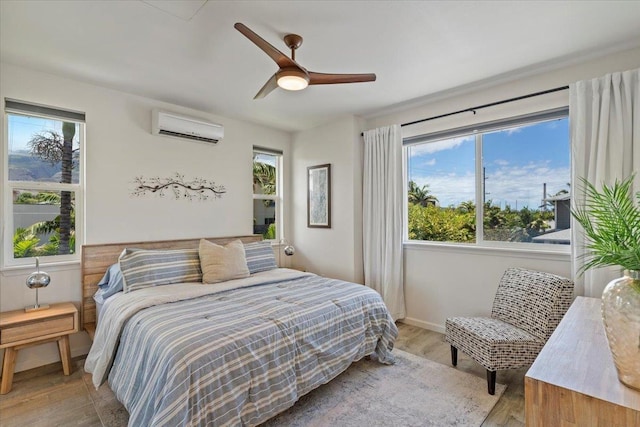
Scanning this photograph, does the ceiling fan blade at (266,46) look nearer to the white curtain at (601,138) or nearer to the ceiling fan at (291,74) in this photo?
the ceiling fan at (291,74)

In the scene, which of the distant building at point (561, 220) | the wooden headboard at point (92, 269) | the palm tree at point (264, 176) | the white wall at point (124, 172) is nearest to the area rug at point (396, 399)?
the distant building at point (561, 220)

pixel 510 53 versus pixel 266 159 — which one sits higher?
pixel 510 53

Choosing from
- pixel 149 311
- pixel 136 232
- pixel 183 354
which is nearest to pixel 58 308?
pixel 136 232

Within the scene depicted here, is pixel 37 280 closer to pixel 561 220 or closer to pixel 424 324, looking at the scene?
pixel 424 324

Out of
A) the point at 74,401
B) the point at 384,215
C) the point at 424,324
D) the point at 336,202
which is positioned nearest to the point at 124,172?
the point at 74,401

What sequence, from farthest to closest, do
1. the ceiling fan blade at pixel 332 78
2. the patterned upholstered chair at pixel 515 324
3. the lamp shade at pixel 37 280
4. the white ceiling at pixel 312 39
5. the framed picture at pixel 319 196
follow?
the framed picture at pixel 319 196, the lamp shade at pixel 37 280, the patterned upholstered chair at pixel 515 324, the ceiling fan blade at pixel 332 78, the white ceiling at pixel 312 39

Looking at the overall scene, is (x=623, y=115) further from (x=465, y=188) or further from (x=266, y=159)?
(x=266, y=159)

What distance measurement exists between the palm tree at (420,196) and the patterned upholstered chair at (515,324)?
3.84ft

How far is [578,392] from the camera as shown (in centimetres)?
96

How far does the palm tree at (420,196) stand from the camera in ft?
11.9

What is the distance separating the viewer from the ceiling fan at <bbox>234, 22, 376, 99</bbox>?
→ 1824 millimetres

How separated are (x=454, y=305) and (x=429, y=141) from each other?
6.06 feet

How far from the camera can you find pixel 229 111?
150 inches

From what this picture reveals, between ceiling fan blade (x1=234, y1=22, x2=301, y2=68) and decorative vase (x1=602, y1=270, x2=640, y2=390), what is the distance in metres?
1.89
